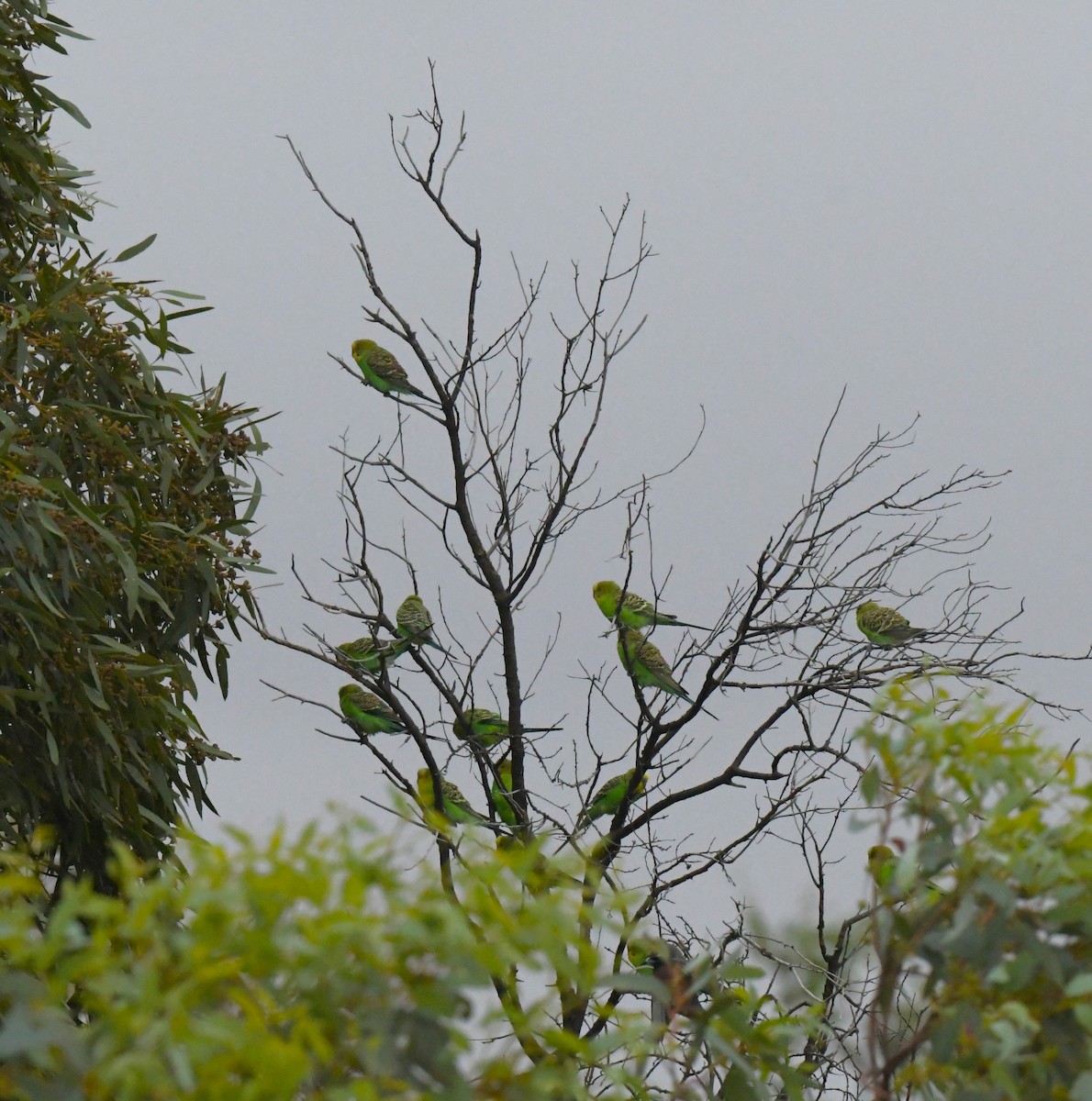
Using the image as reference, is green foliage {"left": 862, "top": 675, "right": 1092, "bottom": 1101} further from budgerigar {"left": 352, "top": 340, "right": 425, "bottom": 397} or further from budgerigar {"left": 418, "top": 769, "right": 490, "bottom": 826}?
budgerigar {"left": 352, "top": 340, "right": 425, "bottom": 397}

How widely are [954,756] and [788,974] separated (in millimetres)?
3637

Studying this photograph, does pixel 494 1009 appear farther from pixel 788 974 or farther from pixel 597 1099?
pixel 788 974

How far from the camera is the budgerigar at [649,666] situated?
5266 millimetres

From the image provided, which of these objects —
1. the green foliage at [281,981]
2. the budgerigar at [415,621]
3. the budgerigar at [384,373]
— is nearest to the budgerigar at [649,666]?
the budgerigar at [415,621]

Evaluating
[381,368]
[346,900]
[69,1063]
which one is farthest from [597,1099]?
[381,368]

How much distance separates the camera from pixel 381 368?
5.77 metres

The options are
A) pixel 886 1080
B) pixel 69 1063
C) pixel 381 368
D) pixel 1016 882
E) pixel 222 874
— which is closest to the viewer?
pixel 69 1063

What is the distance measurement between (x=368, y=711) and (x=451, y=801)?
0.76 metres

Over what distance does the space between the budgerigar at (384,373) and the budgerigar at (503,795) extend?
5.35ft

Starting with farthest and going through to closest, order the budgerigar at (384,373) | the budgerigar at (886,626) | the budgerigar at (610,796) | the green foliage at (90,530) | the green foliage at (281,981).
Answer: the budgerigar at (384,373) → the budgerigar at (886,626) → the budgerigar at (610,796) → the green foliage at (90,530) → the green foliage at (281,981)

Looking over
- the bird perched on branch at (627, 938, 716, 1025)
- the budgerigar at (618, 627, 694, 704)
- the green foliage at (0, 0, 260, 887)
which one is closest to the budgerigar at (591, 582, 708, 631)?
the budgerigar at (618, 627, 694, 704)

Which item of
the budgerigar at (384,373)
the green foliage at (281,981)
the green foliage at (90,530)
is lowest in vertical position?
the green foliage at (281,981)

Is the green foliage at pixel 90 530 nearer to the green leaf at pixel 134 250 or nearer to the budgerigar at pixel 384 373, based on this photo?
the green leaf at pixel 134 250

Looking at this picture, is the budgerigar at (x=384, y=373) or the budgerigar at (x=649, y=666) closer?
the budgerigar at (x=649, y=666)
